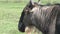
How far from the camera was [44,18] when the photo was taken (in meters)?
6.57

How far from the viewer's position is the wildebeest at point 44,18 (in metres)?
6.31

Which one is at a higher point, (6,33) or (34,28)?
(34,28)

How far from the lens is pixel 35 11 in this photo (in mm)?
6730

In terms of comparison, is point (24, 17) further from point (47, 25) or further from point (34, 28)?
point (47, 25)

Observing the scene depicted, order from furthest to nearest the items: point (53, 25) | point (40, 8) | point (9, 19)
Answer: point (9, 19) → point (40, 8) → point (53, 25)

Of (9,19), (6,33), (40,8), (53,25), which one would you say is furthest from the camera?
(9,19)

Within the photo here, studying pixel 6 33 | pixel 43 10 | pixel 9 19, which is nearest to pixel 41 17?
pixel 43 10

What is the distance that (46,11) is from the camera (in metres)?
6.59

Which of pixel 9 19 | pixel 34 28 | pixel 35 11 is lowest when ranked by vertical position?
pixel 9 19

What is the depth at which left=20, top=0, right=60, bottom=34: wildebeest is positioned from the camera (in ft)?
20.7

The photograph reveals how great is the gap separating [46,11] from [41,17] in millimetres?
198

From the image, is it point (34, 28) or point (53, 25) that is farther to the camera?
point (34, 28)

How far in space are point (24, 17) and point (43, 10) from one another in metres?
0.63

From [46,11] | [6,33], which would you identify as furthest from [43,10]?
[6,33]
